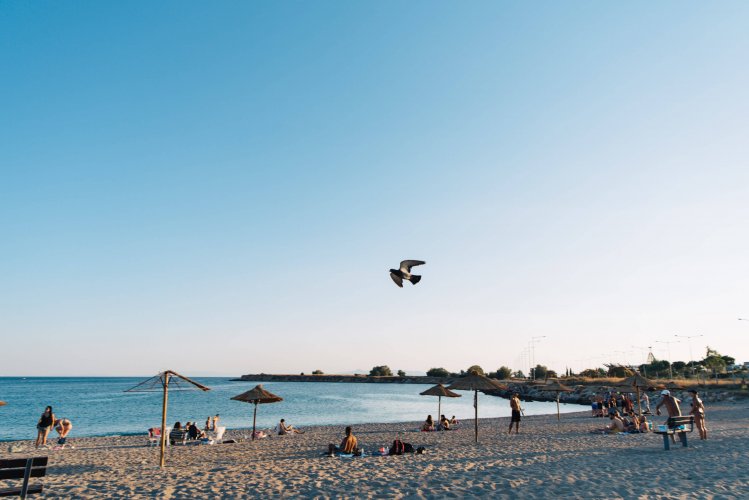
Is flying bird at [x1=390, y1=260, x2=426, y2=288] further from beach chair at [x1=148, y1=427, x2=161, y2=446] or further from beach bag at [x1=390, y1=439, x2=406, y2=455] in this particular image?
beach chair at [x1=148, y1=427, x2=161, y2=446]

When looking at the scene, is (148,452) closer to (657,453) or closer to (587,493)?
(587,493)

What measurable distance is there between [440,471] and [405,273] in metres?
5.11

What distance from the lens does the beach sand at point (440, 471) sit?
917 centimetres

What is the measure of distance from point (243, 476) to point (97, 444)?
14.5 metres

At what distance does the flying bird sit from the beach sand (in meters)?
4.77

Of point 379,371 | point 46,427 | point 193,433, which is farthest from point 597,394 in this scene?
point 379,371

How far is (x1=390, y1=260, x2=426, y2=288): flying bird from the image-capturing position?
43.3 ft

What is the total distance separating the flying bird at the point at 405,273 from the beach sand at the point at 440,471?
4772 mm

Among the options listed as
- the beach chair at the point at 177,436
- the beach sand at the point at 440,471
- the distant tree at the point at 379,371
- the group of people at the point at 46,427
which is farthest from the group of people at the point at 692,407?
the distant tree at the point at 379,371

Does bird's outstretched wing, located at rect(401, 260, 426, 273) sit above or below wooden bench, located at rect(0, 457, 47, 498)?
above

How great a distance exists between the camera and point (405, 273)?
1355 centimetres

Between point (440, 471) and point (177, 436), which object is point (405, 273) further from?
point (177, 436)

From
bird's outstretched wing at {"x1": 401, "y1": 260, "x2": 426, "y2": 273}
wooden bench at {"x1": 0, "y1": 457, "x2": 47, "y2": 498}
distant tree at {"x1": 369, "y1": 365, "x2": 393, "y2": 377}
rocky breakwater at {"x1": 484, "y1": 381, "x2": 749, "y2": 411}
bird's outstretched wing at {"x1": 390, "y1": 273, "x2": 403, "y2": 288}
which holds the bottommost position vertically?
distant tree at {"x1": 369, "y1": 365, "x2": 393, "y2": 377}

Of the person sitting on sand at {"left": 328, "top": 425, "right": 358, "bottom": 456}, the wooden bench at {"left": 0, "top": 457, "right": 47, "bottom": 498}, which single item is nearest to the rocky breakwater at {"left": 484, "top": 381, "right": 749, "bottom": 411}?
the person sitting on sand at {"left": 328, "top": 425, "right": 358, "bottom": 456}
